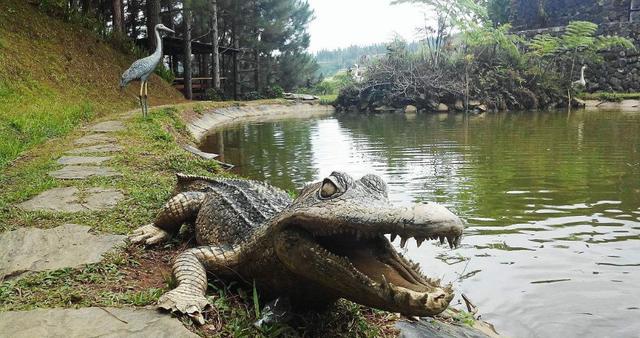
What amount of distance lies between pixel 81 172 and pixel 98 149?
5.86 feet

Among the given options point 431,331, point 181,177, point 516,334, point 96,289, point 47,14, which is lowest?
point 516,334

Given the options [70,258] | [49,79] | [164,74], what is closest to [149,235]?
[70,258]

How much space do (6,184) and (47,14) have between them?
1398 cm

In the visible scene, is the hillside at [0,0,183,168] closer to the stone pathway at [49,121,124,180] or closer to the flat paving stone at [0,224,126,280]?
the stone pathway at [49,121,124,180]

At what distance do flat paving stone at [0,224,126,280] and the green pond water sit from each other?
2.39 meters

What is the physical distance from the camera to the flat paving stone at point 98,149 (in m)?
6.87

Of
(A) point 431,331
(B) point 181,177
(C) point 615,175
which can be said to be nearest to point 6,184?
(B) point 181,177

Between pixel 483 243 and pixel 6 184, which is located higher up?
pixel 6 184

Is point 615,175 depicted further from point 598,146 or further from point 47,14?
point 47,14

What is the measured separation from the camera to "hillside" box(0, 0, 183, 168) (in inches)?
353

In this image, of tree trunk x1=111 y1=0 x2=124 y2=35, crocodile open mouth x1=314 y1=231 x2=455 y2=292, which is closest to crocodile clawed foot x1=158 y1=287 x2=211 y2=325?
crocodile open mouth x1=314 y1=231 x2=455 y2=292

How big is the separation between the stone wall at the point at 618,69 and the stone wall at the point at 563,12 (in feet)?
4.65

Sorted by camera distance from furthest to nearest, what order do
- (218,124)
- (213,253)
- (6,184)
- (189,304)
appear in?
1. (218,124)
2. (6,184)
3. (213,253)
4. (189,304)

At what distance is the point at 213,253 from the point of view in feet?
9.29
